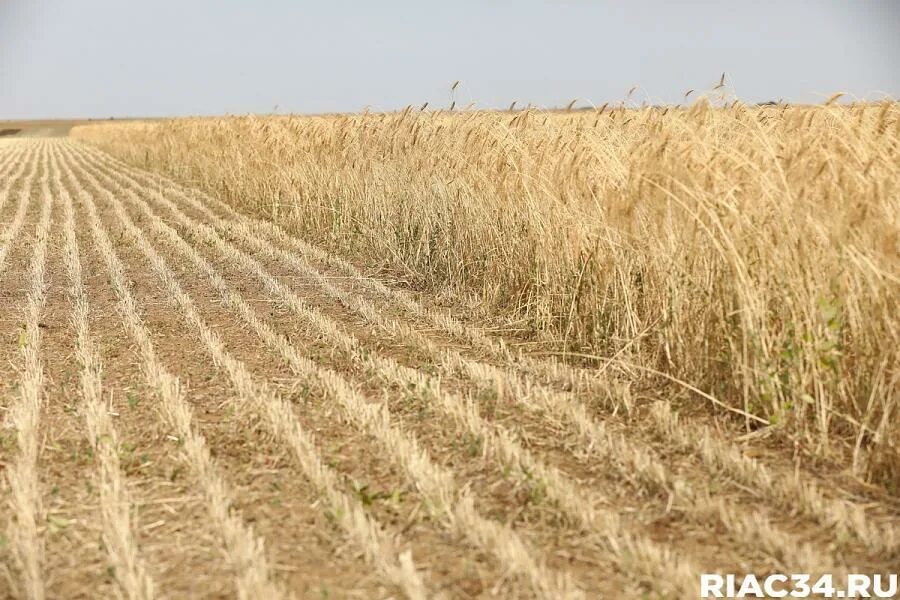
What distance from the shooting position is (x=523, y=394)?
15.8ft

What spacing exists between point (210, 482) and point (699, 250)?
2542 mm

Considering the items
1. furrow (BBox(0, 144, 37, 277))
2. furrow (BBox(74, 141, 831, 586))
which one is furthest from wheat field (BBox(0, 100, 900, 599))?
furrow (BBox(0, 144, 37, 277))

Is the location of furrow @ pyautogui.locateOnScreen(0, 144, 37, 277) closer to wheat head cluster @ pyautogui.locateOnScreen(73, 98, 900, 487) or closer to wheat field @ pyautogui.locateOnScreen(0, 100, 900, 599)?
wheat field @ pyautogui.locateOnScreen(0, 100, 900, 599)

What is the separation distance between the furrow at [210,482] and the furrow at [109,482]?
0.27m

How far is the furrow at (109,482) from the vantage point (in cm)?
294

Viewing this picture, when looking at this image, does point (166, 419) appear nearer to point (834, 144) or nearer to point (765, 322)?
point (765, 322)

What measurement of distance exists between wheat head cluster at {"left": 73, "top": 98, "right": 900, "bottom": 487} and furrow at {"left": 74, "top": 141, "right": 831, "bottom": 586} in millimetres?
500

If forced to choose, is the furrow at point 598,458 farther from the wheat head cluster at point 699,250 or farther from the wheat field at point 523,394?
the wheat head cluster at point 699,250

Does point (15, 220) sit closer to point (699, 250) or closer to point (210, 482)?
point (210, 482)

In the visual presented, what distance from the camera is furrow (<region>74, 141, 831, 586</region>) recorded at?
9.82 ft

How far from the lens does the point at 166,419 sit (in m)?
4.52

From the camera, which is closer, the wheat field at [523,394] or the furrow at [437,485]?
the furrow at [437,485]

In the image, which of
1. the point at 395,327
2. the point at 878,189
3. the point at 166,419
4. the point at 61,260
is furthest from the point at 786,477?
the point at 61,260

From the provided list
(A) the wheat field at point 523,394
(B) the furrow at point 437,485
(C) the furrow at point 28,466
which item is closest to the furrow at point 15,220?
(A) the wheat field at point 523,394
